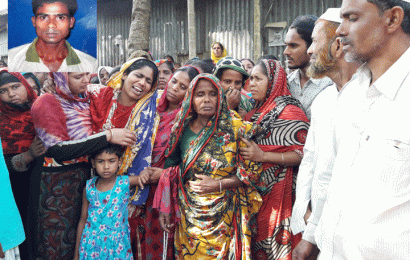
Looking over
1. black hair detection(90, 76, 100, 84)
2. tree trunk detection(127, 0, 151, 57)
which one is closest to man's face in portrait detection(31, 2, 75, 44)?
black hair detection(90, 76, 100, 84)

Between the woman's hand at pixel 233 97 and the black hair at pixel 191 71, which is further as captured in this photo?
the black hair at pixel 191 71

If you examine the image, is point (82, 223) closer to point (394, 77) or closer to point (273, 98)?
point (273, 98)

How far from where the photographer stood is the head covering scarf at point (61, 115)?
2674 millimetres

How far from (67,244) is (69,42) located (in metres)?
1.54

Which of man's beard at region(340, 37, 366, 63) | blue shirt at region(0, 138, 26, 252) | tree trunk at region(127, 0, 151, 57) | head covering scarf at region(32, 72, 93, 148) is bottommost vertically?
blue shirt at region(0, 138, 26, 252)

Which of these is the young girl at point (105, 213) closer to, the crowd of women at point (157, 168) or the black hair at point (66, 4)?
the crowd of women at point (157, 168)

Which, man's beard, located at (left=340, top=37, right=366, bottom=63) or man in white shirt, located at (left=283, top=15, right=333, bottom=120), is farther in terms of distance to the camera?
man in white shirt, located at (left=283, top=15, right=333, bottom=120)

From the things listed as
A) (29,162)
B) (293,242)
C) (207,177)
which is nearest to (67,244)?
(29,162)

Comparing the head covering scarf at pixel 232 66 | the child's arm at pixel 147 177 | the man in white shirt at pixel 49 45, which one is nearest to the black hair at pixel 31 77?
the man in white shirt at pixel 49 45

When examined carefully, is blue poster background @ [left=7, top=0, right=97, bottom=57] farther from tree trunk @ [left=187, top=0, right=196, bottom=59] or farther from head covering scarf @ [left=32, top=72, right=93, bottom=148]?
tree trunk @ [left=187, top=0, right=196, bottom=59]

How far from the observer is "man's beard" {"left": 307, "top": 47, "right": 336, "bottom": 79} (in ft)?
7.90

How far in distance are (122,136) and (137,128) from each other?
237 mm

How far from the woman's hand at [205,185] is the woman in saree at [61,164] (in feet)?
2.08

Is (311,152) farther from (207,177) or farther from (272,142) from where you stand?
(207,177)
